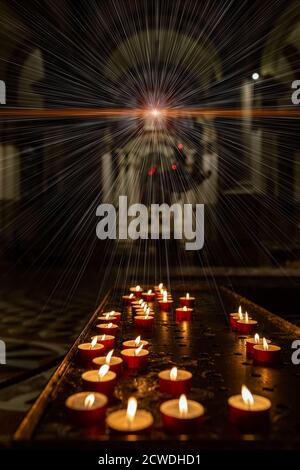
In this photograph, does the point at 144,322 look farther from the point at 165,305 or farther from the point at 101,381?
the point at 101,381

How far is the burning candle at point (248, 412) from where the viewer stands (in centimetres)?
87

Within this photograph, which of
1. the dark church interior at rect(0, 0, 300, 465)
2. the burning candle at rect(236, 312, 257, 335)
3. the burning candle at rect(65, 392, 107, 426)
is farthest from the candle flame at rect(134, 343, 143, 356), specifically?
the dark church interior at rect(0, 0, 300, 465)

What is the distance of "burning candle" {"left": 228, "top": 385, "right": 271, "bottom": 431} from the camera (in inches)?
34.3

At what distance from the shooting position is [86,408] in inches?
35.2

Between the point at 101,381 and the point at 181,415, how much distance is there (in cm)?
25

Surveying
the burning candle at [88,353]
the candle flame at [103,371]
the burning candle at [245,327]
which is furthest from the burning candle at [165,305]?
the candle flame at [103,371]

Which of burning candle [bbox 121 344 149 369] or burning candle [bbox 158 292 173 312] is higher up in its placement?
burning candle [bbox 121 344 149 369]

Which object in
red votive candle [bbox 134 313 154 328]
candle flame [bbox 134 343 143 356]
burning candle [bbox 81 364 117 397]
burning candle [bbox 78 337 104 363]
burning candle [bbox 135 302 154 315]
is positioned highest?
burning candle [bbox 81 364 117 397]

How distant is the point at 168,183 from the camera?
755 cm

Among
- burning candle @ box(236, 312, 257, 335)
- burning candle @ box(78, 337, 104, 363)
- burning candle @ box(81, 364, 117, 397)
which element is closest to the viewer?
burning candle @ box(81, 364, 117, 397)

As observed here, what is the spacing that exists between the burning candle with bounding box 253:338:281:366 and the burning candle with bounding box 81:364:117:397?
0.47m

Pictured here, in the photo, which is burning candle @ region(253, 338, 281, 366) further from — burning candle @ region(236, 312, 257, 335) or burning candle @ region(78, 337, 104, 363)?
burning candle @ region(78, 337, 104, 363)

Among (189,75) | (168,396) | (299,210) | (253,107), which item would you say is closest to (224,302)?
(168,396)

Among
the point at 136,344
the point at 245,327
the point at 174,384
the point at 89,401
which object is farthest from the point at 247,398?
the point at 245,327
